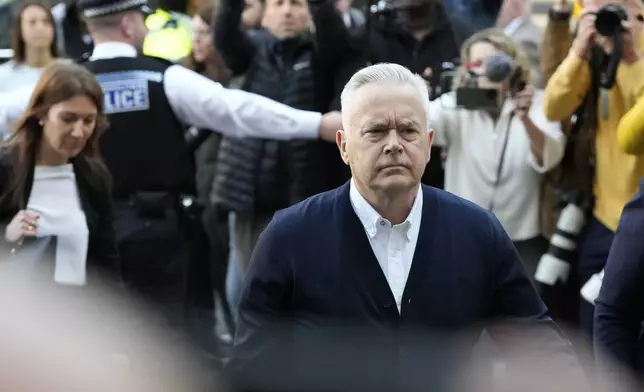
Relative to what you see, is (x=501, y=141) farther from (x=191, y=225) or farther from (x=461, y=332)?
(x=461, y=332)

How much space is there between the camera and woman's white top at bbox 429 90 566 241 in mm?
4809

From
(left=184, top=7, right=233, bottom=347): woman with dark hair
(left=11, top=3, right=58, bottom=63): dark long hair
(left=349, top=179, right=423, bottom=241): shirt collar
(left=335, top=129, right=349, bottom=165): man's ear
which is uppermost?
(left=335, top=129, right=349, bottom=165): man's ear

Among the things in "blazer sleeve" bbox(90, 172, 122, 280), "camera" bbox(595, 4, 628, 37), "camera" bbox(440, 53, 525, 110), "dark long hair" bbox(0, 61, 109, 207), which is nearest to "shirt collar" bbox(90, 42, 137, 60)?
"dark long hair" bbox(0, 61, 109, 207)

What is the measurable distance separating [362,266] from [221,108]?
2138mm

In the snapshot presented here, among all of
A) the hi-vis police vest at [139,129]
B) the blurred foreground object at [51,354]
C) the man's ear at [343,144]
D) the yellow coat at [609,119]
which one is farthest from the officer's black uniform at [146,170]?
the blurred foreground object at [51,354]

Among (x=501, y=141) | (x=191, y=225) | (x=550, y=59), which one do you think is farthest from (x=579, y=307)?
(x=191, y=225)

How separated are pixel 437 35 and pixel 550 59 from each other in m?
0.51

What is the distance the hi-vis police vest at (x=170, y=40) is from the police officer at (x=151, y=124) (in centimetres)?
144

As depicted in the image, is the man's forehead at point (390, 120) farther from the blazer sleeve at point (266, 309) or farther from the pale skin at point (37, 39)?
the pale skin at point (37, 39)

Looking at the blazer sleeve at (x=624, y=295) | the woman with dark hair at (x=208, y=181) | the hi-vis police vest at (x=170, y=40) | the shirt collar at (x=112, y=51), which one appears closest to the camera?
the blazer sleeve at (x=624, y=295)

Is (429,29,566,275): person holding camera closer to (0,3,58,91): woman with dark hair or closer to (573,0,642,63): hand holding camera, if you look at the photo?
(573,0,642,63): hand holding camera

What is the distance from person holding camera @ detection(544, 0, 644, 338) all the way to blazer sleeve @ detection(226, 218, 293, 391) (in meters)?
1.85

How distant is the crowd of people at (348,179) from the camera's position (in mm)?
2518

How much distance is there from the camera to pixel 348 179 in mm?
4883
